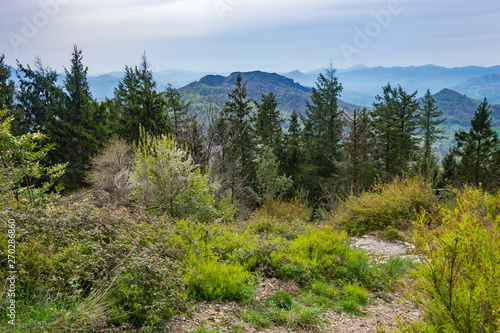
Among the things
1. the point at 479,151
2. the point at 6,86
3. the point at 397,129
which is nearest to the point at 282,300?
the point at 479,151

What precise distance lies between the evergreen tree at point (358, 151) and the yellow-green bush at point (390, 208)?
42.3 feet

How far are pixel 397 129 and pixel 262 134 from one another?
1313cm

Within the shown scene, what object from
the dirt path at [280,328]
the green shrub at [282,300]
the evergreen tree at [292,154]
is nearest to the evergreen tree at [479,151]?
the evergreen tree at [292,154]

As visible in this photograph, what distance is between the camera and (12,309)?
108 inches

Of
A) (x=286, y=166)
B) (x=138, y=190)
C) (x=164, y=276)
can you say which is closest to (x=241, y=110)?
(x=286, y=166)

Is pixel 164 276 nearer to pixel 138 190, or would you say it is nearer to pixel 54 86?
pixel 138 190

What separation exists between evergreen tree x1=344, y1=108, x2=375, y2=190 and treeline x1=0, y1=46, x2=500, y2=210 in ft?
0.27

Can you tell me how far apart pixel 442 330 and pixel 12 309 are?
3706mm

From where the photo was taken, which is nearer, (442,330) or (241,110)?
(442,330)

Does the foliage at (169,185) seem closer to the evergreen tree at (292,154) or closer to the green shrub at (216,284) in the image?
the green shrub at (216,284)


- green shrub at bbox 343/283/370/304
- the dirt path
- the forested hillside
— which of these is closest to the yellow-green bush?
the forested hillside

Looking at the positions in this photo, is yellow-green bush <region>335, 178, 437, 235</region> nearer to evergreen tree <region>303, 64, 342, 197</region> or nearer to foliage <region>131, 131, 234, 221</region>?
foliage <region>131, 131, 234, 221</region>

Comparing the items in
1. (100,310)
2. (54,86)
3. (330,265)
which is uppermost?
(54,86)

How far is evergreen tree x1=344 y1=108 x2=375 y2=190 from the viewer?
22375 mm
